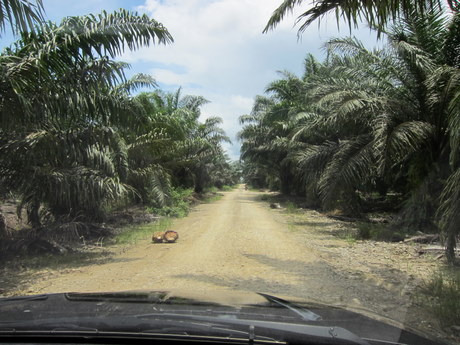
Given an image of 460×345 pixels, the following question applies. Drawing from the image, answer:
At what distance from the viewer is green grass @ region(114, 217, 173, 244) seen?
12894 mm

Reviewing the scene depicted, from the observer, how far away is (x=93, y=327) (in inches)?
105

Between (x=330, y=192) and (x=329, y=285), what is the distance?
19.0 ft

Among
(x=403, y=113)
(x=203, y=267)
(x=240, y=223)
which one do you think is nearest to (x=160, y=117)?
(x=240, y=223)

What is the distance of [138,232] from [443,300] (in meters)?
10.9

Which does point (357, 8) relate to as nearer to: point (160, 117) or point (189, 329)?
point (189, 329)

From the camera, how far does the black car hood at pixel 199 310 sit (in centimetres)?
281

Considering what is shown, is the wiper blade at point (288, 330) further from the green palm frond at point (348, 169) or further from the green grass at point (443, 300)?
the green palm frond at point (348, 169)

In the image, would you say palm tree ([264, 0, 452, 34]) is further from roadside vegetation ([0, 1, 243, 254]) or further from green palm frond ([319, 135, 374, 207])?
green palm frond ([319, 135, 374, 207])

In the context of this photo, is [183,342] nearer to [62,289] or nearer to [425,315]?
[425,315]

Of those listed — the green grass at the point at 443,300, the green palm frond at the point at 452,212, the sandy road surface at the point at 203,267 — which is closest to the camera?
the green grass at the point at 443,300

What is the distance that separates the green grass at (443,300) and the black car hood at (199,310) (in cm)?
243

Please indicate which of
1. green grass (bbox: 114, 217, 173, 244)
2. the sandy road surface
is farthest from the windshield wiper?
green grass (bbox: 114, 217, 173, 244)

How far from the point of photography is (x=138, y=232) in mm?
14734

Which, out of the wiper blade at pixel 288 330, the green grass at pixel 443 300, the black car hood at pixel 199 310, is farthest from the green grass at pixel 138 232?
the wiper blade at pixel 288 330
